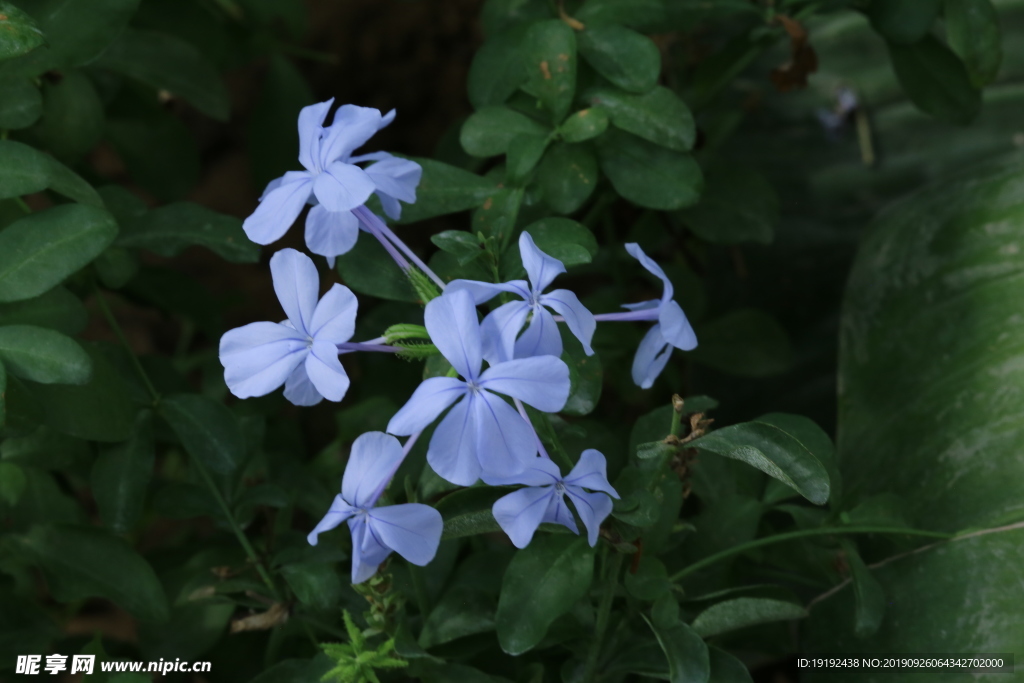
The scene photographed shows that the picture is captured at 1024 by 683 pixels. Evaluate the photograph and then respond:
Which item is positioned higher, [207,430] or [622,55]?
[622,55]

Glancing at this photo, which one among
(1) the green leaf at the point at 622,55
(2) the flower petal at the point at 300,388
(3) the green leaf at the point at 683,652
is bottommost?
(3) the green leaf at the point at 683,652

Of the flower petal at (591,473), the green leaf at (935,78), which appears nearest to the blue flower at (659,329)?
the flower petal at (591,473)

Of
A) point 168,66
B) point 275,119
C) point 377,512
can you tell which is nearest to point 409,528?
point 377,512

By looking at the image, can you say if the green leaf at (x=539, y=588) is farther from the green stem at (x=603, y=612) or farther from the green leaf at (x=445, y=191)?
the green leaf at (x=445, y=191)

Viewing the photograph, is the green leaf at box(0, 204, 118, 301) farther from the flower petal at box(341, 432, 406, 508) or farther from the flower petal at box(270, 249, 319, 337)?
the flower petal at box(341, 432, 406, 508)

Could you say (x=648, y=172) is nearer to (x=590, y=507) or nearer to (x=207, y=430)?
(x=590, y=507)
